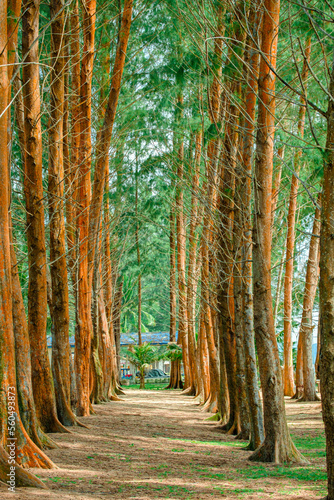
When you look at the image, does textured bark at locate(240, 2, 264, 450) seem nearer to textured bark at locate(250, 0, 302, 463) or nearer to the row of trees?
the row of trees

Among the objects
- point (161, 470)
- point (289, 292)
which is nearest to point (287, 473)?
point (161, 470)

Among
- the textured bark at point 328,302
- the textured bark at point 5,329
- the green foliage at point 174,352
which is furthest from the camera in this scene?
the green foliage at point 174,352

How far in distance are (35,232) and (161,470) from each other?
3574 mm

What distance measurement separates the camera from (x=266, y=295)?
6.66 metres

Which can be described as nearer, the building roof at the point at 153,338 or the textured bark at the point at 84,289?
the textured bark at the point at 84,289

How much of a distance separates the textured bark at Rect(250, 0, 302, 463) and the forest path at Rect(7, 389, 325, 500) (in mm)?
380

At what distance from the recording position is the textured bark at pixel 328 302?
3.52 m

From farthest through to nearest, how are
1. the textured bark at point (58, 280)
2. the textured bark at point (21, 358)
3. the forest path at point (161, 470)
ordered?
the textured bark at point (58, 280)
the textured bark at point (21, 358)
the forest path at point (161, 470)

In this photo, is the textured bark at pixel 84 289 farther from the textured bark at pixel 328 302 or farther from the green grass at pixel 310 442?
the textured bark at pixel 328 302

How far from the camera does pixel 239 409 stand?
30.6ft

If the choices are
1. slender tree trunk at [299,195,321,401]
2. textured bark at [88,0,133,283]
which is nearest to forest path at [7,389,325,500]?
textured bark at [88,0,133,283]

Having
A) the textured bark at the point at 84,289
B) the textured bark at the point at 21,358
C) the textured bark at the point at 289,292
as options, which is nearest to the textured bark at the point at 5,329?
the textured bark at the point at 21,358

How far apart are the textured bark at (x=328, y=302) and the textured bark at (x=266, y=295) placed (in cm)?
280

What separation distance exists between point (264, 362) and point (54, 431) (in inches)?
130
